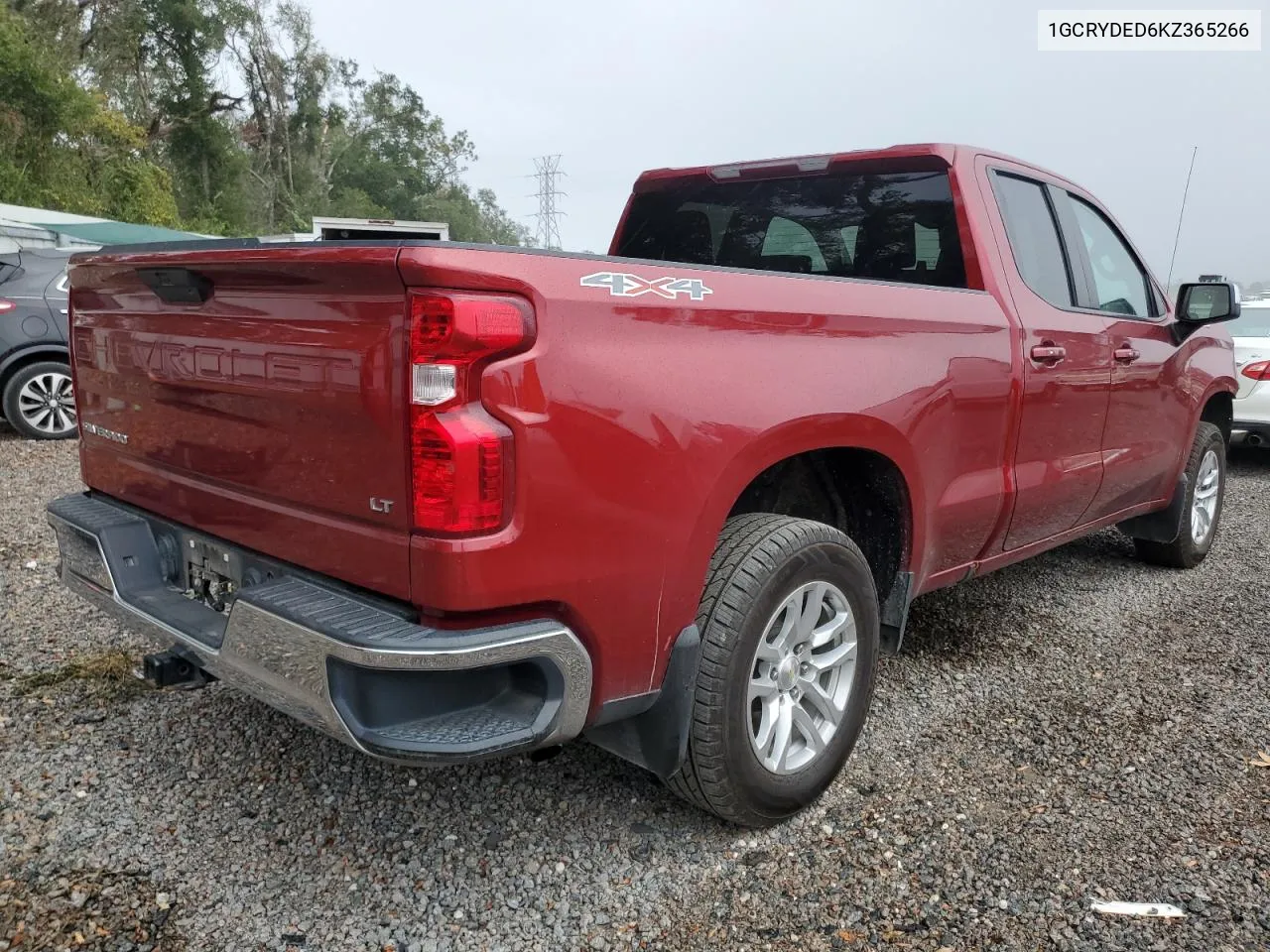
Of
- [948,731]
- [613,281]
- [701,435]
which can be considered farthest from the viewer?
[948,731]

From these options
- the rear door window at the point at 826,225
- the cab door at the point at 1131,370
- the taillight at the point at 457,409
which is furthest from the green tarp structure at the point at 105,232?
the taillight at the point at 457,409

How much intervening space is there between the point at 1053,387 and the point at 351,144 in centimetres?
6112

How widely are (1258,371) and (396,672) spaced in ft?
27.1

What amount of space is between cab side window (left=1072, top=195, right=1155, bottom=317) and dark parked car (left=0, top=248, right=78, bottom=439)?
745cm

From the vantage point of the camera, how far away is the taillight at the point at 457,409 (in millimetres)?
1701

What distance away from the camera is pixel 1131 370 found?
3838 millimetres

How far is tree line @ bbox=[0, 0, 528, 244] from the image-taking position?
963 inches

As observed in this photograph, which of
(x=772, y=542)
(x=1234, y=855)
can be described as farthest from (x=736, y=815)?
(x=1234, y=855)

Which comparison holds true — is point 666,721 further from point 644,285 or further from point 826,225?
point 826,225

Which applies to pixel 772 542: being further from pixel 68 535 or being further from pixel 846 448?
pixel 68 535

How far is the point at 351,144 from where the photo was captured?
5775 cm

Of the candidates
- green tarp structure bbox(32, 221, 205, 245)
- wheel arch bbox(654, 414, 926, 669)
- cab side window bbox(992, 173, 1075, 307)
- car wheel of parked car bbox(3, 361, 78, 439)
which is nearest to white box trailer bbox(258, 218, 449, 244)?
wheel arch bbox(654, 414, 926, 669)

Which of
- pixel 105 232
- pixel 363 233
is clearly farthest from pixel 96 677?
pixel 105 232

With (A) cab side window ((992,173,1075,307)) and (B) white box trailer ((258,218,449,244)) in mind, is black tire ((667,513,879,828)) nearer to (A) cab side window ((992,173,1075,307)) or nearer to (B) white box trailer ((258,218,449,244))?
(B) white box trailer ((258,218,449,244))
